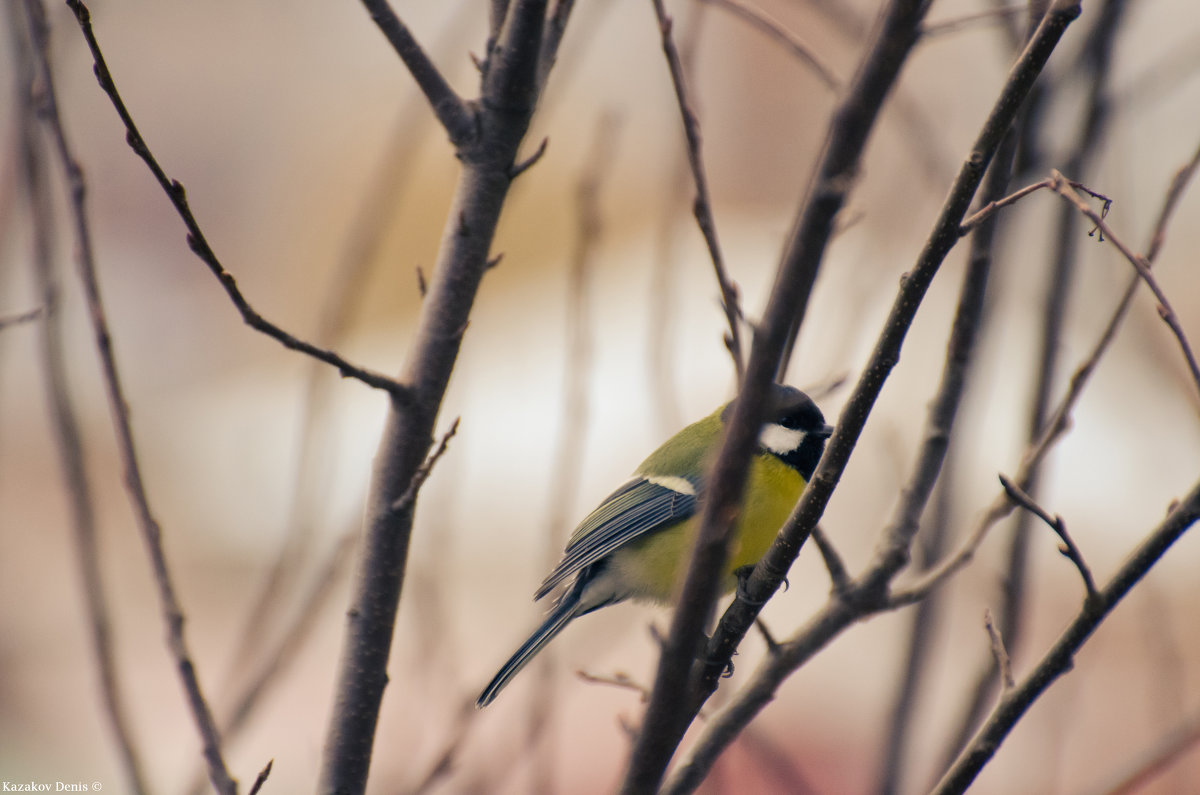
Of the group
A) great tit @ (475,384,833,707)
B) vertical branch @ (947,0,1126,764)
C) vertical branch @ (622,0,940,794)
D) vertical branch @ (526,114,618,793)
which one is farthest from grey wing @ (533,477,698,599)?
vertical branch @ (622,0,940,794)

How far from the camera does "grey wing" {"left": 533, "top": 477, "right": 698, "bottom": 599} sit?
2.45 metres

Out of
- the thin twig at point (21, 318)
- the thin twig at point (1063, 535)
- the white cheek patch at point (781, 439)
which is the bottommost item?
the thin twig at point (1063, 535)

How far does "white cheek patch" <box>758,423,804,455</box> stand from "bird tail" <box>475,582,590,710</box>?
2.10 ft

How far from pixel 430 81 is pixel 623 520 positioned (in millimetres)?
1442

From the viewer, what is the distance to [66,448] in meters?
1.48

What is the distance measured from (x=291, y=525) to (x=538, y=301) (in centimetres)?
485

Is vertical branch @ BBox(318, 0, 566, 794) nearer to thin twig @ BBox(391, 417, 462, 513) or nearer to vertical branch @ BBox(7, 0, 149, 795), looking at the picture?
thin twig @ BBox(391, 417, 462, 513)

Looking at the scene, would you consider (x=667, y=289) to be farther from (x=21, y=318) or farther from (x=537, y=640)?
(x=21, y=318)

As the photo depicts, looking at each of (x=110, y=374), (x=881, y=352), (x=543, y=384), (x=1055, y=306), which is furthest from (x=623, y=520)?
(x=543, y=384)

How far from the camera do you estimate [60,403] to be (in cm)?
150

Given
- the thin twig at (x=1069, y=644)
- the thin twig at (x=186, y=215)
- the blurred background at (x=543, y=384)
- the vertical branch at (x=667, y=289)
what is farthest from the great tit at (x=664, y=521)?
the thin twig at (x=186, y=215)

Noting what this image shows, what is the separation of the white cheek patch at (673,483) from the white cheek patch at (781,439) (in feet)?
0.78

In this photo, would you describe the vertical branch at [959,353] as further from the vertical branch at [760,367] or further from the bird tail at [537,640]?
the bird tail at [537,640]

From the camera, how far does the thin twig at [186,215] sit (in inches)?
40.0
